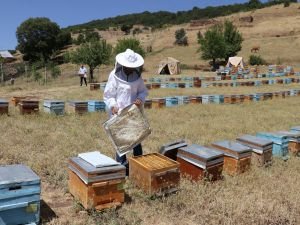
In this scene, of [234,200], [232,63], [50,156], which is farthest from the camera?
[232,63]

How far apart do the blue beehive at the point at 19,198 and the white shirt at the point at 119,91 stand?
164 centimetres

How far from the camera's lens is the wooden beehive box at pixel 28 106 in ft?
32.3

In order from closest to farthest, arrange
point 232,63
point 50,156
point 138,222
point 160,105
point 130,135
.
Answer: point 138,222, point 130,135, point 50,156, point 160,105, point 232,63

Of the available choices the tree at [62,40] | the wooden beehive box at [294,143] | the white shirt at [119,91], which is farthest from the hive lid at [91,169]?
the tree at [62,40]

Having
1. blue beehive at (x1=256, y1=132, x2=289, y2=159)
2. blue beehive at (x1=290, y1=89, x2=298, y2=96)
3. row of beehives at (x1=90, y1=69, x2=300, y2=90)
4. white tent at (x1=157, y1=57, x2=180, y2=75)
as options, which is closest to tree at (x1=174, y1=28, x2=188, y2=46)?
white tent at (x1=157, y1=57, x2=180, y2=75)

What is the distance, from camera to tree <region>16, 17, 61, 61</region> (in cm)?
6506

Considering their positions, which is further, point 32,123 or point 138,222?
point 32,123

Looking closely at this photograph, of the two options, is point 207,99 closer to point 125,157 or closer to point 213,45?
point 125,157

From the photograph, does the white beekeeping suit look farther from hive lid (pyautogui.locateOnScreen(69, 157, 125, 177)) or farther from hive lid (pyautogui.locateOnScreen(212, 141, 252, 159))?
hive lid (pyautogui.locateOnScreen(212, 141, 252, 159))

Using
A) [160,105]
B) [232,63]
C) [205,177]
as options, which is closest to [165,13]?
[232,63]

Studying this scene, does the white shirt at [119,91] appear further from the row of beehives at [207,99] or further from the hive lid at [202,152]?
the row of beehives at [207,99]

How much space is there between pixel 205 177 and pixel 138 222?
1.38 m

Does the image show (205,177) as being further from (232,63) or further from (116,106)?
(232,63)

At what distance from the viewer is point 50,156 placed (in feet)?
20.0
